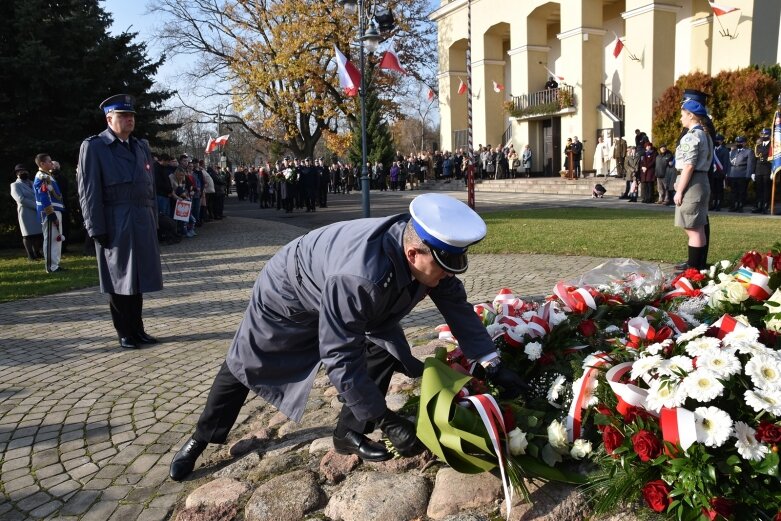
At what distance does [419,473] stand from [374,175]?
3216 cm

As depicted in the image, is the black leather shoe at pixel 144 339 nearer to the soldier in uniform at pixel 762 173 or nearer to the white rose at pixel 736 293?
the white rose at pixel 736 293

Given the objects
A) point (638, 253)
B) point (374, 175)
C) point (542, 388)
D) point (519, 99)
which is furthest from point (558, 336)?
point (374, 175)

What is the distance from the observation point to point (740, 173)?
15867 millimetres

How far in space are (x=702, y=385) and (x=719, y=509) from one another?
0.45 meters

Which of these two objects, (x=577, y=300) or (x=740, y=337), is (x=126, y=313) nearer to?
(x=577, y=300)

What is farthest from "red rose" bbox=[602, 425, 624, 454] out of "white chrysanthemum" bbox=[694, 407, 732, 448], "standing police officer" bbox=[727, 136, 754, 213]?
"standing police officer" bbox=[727, 136, 754, 213]

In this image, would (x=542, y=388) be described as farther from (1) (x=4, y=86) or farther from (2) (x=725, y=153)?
(2) (x=725, y=153)

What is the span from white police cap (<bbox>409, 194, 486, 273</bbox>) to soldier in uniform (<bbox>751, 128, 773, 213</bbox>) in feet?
51.4

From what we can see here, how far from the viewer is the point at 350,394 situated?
254cm

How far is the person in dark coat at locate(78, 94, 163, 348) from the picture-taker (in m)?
5.14

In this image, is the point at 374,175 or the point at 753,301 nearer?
the point at 753,301

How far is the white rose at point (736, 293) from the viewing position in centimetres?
348

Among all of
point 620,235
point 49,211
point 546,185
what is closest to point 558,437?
point 620,235

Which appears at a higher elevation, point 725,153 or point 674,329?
point 725,153
